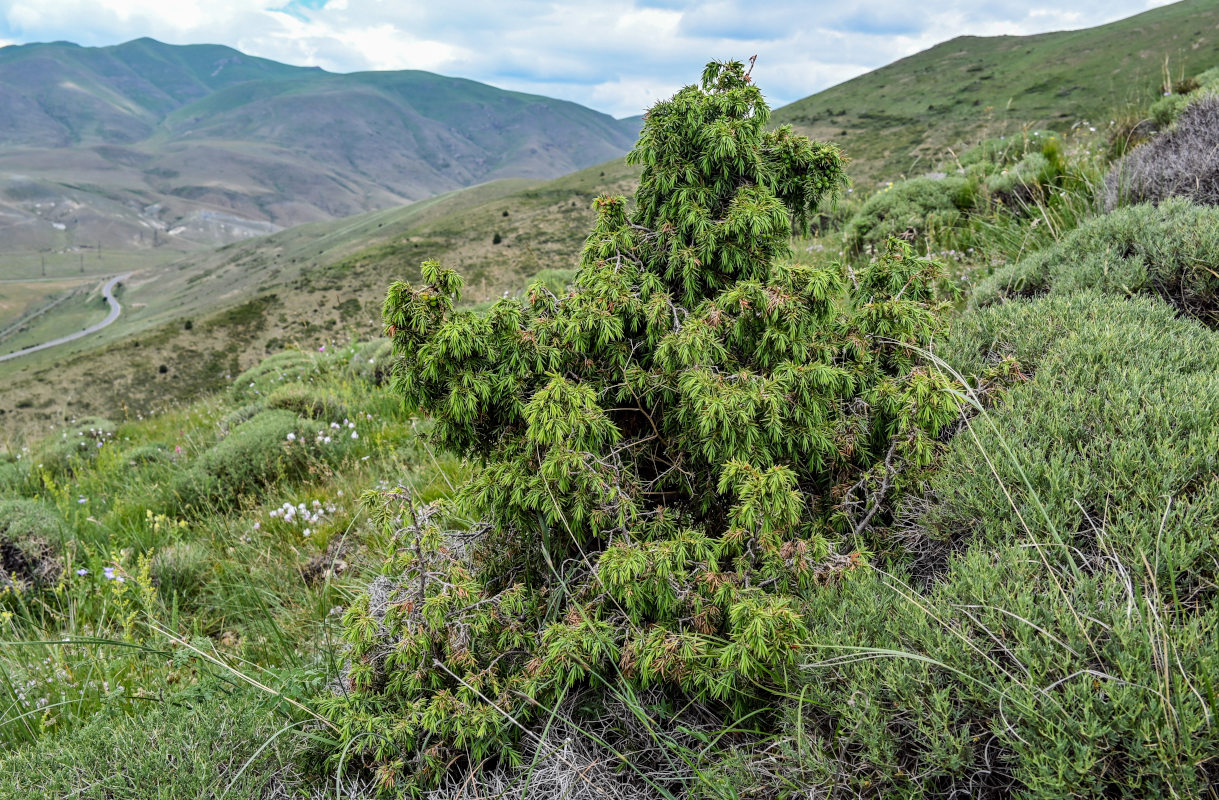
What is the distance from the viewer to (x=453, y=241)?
5184cm

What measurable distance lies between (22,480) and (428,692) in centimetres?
748

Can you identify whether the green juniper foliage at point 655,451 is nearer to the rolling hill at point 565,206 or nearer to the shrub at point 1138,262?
the shrub at point 1138,262

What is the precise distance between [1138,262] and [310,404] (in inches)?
302

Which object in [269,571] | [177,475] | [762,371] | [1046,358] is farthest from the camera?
[177,475]

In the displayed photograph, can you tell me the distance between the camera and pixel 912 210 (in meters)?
8.43

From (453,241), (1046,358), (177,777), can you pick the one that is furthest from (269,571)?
(453,241)

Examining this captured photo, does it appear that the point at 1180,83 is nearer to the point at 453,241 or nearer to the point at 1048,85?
the point at 453,241

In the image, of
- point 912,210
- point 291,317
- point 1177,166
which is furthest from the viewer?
point 291,317

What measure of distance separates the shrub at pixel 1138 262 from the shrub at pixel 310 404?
6.42m

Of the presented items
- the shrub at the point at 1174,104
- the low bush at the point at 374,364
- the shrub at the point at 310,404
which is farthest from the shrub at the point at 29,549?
the shrub at the point at 1174,104

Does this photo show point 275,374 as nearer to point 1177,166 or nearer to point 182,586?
point 182,586

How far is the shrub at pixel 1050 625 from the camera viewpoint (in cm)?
155

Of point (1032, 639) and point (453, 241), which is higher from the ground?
point (453, 241)

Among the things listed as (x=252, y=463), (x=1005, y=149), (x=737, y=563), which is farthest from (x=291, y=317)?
(x=737, y=563)
